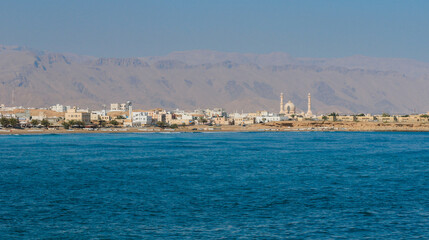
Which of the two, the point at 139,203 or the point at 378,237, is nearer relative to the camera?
the point at 378,237

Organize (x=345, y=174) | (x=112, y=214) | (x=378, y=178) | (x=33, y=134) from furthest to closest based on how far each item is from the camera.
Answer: (x=33, y=134) → (x=345, y=174) → (x=378, y=178) → (x=112, y=214)

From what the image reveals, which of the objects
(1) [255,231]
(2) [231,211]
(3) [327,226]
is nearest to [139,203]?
(2) [231,211]

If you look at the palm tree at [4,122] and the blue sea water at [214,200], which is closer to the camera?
the blue sea water at [214,200]

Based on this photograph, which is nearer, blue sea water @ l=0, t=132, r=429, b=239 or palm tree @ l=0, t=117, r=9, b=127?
blue sea water @ l=0, t=132, r=429, b=239

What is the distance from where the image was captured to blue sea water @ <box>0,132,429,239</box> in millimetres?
32750

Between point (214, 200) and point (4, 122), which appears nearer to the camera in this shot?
point (214, 200)

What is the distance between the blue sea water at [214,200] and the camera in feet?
107

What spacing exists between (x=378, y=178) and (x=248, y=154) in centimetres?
3248

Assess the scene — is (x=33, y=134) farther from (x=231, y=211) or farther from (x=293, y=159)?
(x=231, y=211)

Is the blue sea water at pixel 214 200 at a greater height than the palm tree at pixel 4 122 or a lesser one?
lesser

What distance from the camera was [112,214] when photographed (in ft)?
121

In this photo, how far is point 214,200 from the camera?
137 feet

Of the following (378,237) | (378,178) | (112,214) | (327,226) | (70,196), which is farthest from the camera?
(378,178)

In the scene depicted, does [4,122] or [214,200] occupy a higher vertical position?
[4,122]
